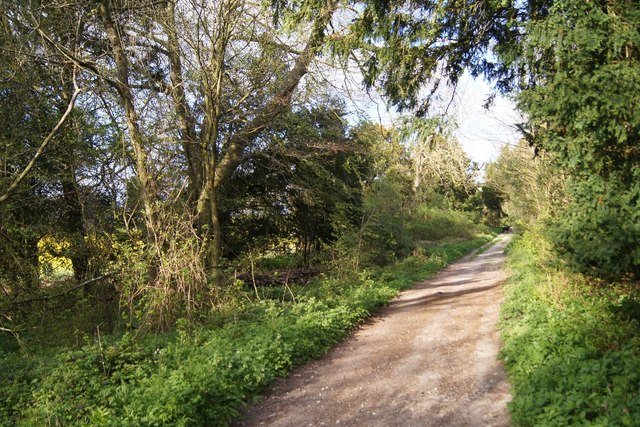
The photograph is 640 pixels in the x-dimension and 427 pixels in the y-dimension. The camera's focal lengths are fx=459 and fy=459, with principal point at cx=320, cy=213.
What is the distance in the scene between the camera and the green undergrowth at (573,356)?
3.93 metres

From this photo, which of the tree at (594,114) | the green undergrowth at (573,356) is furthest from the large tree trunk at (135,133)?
the tree at (594,114)

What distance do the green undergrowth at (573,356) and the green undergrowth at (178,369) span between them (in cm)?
294

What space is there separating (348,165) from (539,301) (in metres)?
7.73

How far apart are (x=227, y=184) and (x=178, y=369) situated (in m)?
9.96

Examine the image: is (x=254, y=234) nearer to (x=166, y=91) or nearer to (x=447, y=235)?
(x=166, y=91)

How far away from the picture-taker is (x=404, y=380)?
5.87 m

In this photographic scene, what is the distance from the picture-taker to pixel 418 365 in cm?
642

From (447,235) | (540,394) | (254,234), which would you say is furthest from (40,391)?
(447,235)

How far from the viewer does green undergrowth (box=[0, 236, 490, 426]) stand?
486 cm

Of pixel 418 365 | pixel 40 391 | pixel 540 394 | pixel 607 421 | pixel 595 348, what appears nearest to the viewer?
pixel 607 421

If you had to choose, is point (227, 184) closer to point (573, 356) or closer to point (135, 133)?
point (135, 133)

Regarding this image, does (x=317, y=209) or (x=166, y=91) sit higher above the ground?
(x=166, y=91)

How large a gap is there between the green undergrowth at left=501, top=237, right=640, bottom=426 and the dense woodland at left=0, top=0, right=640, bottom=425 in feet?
0.11

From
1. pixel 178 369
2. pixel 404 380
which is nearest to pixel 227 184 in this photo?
pixel 178 369
